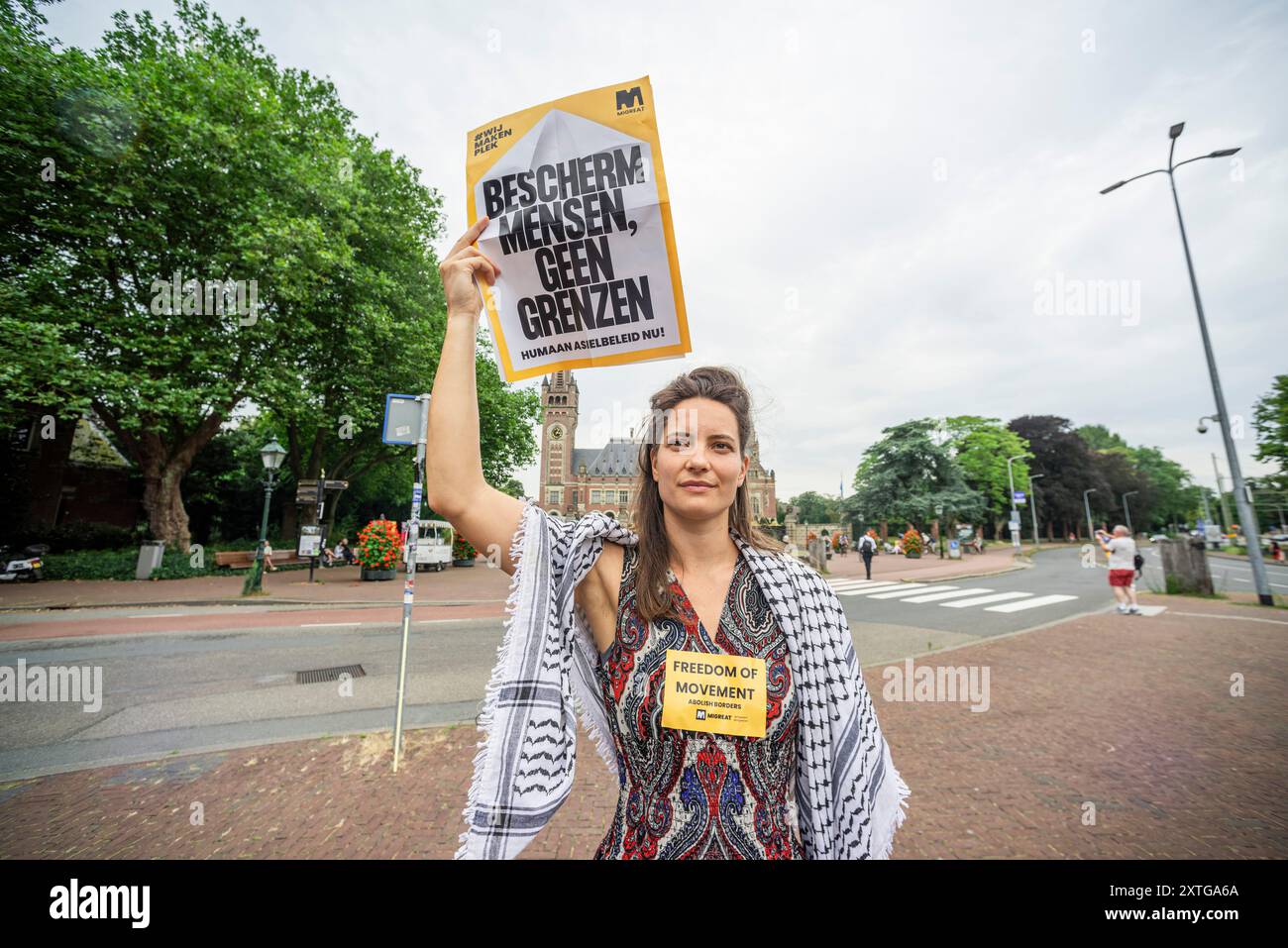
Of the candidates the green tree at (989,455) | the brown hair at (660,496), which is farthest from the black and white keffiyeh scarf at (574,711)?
the green tree at (989,455)

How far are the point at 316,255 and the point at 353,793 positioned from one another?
17358 mm

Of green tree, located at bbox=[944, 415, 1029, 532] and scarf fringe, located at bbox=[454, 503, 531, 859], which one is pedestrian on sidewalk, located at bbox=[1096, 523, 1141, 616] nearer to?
scarf fringe, located at bbox=[454, 503, 531, 859]

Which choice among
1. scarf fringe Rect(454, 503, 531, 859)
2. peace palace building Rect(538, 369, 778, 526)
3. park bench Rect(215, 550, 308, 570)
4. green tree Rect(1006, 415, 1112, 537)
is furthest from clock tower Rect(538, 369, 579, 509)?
scarf fringe Rect(454, 503, 531, 859)

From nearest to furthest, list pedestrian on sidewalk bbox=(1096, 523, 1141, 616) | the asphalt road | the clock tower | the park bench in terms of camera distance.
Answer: the asphalt road, pedestrian on sidewalk bbox=(1096, 523, 1141, 616), the park bench, the clock tower

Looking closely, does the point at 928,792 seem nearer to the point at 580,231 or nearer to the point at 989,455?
the point at 580,231

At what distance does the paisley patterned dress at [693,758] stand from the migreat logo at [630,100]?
148 centimetres

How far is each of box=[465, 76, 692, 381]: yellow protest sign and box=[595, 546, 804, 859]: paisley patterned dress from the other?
2.86 feet

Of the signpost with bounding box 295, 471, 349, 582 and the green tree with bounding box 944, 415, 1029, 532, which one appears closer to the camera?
the signpost with bounding box 295, 471, 349, 582

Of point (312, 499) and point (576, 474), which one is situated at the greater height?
point (576, 474)

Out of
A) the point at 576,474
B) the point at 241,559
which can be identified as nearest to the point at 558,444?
the point at 576,474

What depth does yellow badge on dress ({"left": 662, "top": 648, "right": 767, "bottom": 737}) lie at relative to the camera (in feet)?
4.18

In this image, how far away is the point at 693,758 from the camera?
128cm

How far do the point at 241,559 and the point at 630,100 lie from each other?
24696 millimetres

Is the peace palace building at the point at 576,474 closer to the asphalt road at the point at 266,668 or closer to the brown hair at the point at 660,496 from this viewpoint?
the asphalt road at the point at 266,668
